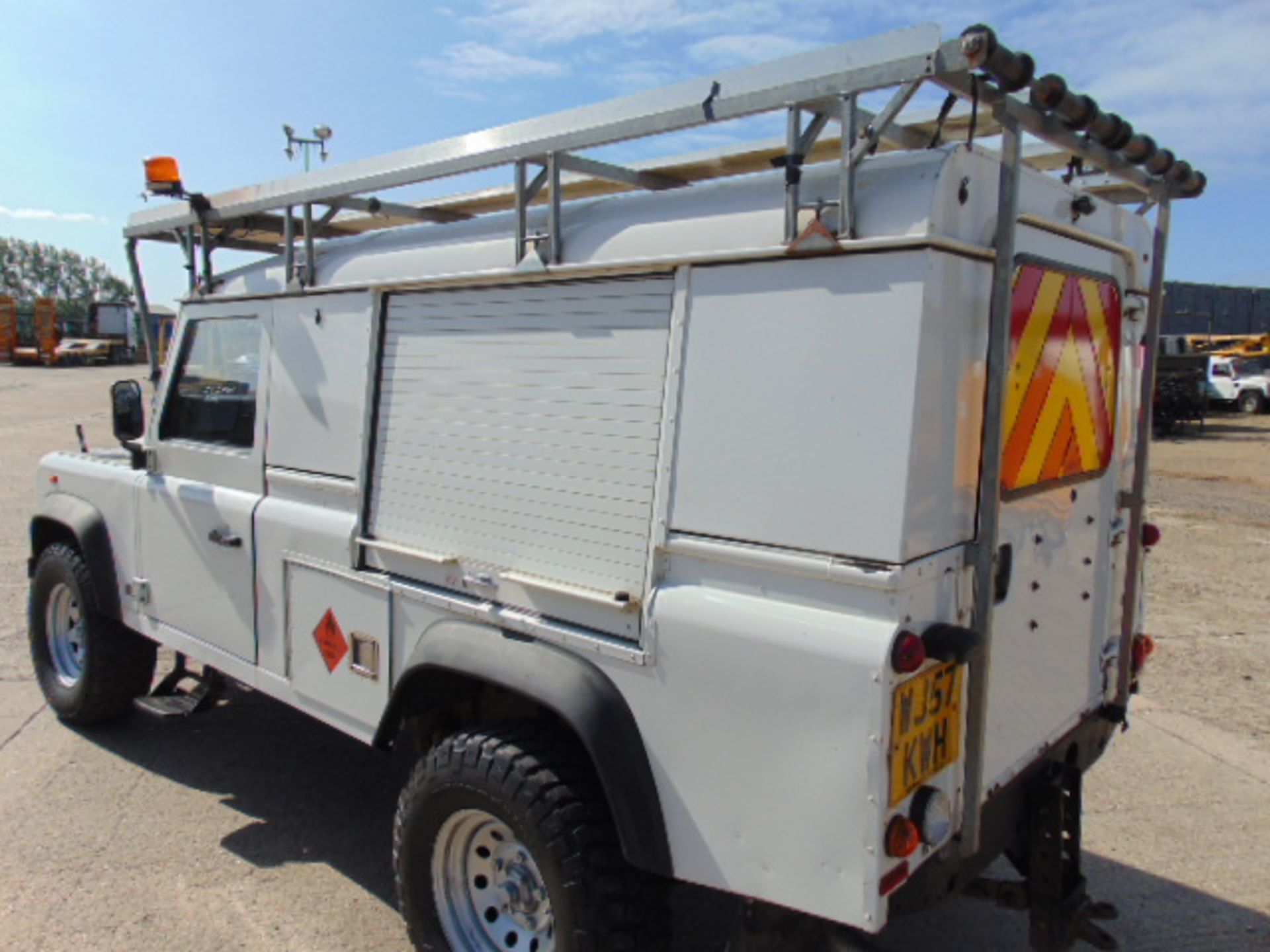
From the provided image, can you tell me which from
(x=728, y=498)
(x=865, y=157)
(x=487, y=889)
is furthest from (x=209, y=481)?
(x=865, y=157)

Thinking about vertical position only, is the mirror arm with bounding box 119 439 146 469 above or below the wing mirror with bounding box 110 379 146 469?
below

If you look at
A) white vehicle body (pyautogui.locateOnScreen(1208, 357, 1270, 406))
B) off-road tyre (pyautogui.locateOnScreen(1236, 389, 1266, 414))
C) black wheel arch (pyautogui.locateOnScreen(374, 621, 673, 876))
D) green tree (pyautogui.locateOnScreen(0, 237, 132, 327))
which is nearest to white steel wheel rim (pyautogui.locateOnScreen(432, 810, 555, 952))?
black wheel arch (pyautogui.locateOnScreen(374, 621, 673, 876))

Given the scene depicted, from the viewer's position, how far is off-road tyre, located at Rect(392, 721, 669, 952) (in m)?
2.45

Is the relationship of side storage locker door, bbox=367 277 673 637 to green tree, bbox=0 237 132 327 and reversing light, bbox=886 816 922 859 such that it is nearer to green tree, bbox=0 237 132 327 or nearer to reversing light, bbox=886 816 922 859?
reversing light, bbox=886 816 922 859

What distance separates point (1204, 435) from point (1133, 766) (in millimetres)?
20232

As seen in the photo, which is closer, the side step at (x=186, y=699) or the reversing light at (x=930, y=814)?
the reversing light at (x=930, y=814)

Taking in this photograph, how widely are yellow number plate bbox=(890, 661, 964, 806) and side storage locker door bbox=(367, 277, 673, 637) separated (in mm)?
693

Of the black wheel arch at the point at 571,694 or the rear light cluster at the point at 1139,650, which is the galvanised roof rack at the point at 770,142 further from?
the rear light cluster at the point at 1139,650

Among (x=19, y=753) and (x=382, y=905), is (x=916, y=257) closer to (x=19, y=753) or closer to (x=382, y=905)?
(x=382, y=905)

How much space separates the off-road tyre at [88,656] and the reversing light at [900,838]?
391 cm

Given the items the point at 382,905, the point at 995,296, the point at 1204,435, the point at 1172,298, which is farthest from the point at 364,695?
the point at 1172,298

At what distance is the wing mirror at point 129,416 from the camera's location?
4.32m

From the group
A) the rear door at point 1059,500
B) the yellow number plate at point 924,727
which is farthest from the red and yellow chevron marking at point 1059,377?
the yellow number plate at point 924,727

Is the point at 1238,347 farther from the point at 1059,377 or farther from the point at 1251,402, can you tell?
the point at 1059,377
